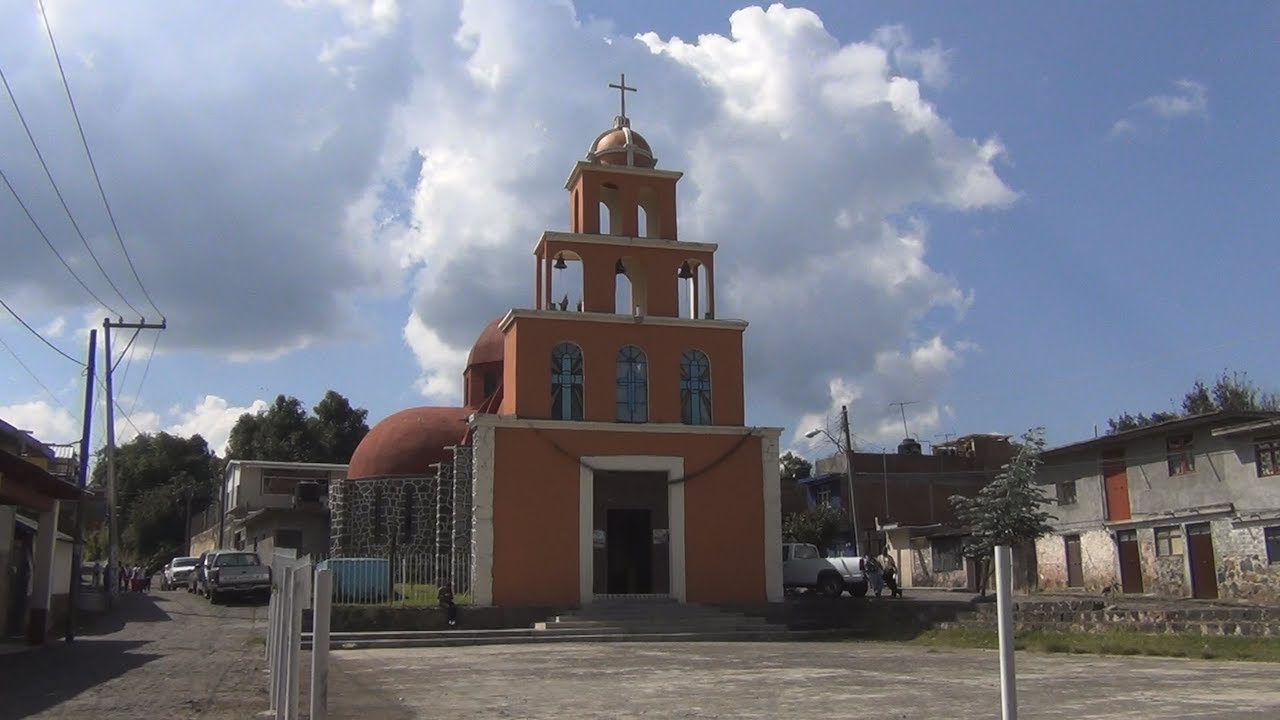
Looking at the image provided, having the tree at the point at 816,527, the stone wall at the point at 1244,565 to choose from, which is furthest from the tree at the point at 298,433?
→ the stone wall at the point at 1244,565

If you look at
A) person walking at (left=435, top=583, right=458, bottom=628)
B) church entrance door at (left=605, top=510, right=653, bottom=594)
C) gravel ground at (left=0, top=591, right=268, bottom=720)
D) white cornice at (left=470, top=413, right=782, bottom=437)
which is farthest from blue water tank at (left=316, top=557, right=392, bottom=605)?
church entrance door at (left=605, top=510, right=653, bottom=594)

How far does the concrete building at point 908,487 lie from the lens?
4022cm

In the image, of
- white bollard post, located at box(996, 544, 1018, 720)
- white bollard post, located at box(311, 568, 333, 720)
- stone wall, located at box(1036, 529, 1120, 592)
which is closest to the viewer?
white bollard post, located at box(996, 544, 1018, 720)

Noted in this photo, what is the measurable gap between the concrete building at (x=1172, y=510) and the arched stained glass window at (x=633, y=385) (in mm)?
12904

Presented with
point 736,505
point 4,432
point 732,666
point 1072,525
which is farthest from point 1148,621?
point 4,432

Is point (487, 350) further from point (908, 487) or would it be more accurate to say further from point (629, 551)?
point (908, 487)

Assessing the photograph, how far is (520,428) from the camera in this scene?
23.8 metres

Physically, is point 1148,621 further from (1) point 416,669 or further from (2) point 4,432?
(2) point 4,432

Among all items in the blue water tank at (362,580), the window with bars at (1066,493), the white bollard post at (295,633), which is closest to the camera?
the white bollard post at (295,633)

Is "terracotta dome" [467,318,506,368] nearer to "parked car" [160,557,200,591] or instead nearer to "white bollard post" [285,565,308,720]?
"parked car" [160,557,200,591]

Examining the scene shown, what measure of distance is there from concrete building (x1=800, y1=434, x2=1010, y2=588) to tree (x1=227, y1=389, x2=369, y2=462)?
28.1 m

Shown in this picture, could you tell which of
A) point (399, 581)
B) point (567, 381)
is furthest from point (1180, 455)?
point (399, 581)

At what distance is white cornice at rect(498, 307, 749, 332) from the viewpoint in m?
24.4

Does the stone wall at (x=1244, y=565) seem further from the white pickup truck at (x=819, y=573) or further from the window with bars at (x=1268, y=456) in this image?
the white pickup truck at (x=819, y=573)
